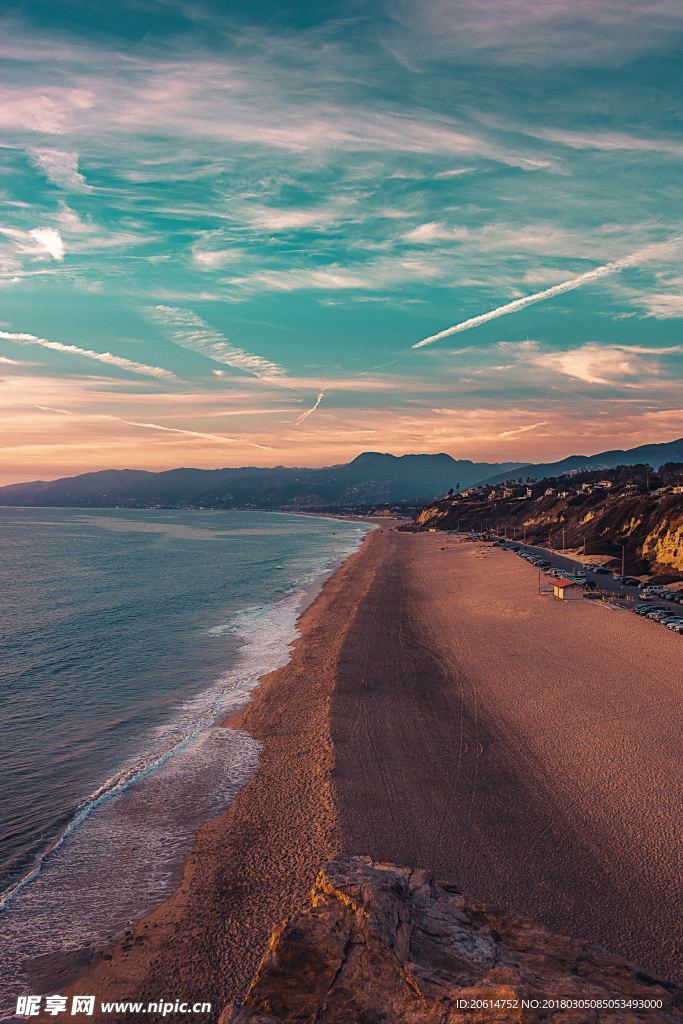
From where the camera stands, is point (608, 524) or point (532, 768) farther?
point (608, 524)

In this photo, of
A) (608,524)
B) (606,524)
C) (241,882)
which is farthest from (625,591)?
(241,882)

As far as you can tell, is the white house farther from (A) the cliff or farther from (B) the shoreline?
(B) the shoreline

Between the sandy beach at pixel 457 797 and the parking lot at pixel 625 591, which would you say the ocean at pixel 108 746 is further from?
the parking lot at pixel 625 591

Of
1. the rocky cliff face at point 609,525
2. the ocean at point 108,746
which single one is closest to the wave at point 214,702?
the ocean at point 108,746

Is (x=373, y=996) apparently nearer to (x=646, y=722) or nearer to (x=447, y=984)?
(x=447, y=984)

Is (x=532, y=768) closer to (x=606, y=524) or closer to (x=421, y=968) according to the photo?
(x=421, y=968)

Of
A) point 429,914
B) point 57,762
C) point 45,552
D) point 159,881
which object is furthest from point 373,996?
point 45,552
